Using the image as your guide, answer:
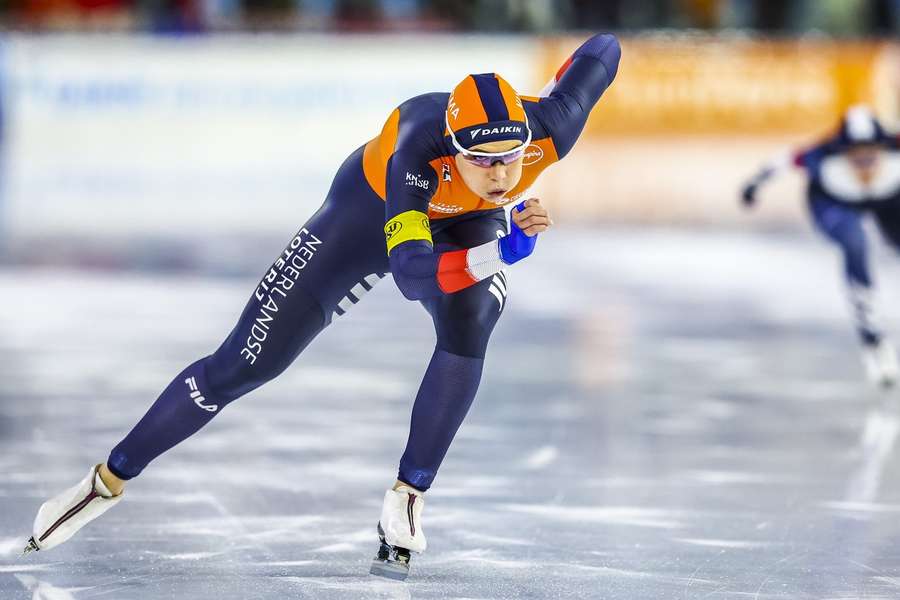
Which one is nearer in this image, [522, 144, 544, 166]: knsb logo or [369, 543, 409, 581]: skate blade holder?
[369, 543, 409, 581]: skate blade holder

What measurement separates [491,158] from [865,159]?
4.15 meters

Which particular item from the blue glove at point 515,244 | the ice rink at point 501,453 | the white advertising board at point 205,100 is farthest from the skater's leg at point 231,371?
the white advertising board at point 205,100

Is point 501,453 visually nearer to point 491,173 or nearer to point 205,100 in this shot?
point 491,173

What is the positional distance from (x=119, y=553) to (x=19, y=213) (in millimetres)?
9793

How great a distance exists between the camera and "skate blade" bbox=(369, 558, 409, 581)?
12.5 ft

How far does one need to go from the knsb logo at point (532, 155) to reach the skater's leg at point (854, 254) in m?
3.49

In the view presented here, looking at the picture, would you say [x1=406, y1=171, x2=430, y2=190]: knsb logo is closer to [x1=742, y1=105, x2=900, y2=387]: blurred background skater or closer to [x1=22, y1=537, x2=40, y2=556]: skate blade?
[x1=22, y1=537, x2=40, y2=556]: skate blade

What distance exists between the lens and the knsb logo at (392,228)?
369 cm

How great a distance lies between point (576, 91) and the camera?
167 inches

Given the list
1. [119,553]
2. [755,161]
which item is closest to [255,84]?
[755,161]

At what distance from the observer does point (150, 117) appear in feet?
56.0

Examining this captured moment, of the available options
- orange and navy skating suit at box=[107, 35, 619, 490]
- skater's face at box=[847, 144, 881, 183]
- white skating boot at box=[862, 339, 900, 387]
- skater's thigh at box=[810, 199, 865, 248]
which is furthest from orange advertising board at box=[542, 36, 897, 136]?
orange and navy skating suit at box=[107, 35, 619, 490]

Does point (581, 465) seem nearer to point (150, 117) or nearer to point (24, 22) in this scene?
point (150, 117)

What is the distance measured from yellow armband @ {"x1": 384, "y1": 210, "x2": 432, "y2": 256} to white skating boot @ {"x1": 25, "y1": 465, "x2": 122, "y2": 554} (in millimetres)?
1066
